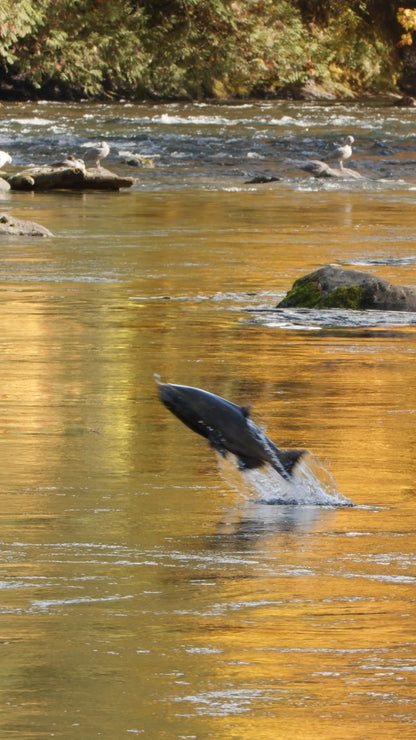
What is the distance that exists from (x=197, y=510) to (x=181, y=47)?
41.6 m

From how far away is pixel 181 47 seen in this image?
44.9 meters

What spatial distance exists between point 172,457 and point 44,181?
44.4 feet

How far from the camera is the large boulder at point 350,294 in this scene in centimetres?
900

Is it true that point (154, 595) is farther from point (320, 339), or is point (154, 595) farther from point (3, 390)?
point (320, 339)

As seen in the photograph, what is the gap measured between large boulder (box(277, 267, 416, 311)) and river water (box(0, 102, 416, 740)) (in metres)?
0.17

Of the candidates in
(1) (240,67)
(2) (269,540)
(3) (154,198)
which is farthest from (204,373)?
(1) (240,67)

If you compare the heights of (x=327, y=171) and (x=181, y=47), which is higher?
(x=181, y=47)

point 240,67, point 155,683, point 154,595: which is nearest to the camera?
point 155,683

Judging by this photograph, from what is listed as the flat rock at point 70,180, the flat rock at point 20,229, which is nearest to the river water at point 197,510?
the flat rock at point 20,229

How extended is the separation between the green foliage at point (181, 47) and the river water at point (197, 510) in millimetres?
30374

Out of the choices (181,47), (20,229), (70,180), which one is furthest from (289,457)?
(181,47)

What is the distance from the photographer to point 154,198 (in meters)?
17.3

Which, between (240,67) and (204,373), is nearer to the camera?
(204,373)

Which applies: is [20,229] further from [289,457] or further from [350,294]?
[289,457]
